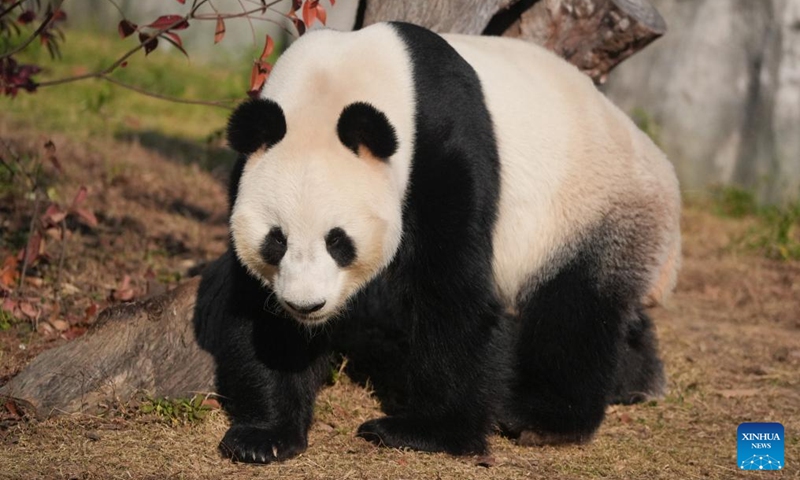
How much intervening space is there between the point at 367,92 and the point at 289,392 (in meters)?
1.50

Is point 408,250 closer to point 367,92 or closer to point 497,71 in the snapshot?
point 367,92

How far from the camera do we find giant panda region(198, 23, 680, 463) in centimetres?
421

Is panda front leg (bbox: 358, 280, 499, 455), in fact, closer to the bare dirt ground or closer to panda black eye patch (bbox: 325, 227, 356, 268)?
the bare dirt ground

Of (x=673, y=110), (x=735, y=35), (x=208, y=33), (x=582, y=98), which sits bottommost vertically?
(x=208, y=33)

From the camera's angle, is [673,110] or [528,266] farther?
[673,110]

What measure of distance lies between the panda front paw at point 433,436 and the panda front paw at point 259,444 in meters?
0.42

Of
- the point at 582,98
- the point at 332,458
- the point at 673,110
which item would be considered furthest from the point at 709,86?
the point at 332,458

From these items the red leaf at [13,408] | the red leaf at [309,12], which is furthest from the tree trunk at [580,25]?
the red leaf at [13,408]

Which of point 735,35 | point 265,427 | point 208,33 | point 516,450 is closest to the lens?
point 265,427

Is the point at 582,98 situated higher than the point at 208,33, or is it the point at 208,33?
the point at 582,98

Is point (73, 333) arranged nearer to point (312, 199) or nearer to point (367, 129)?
point (312, 199)

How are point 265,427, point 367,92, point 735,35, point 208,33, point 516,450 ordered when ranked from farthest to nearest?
point 208,33 < point 735,35 < point 516,450 < point 265,427 < point 367,92

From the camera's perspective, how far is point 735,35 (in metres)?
11.1

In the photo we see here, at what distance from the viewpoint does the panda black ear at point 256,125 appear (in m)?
4.18
